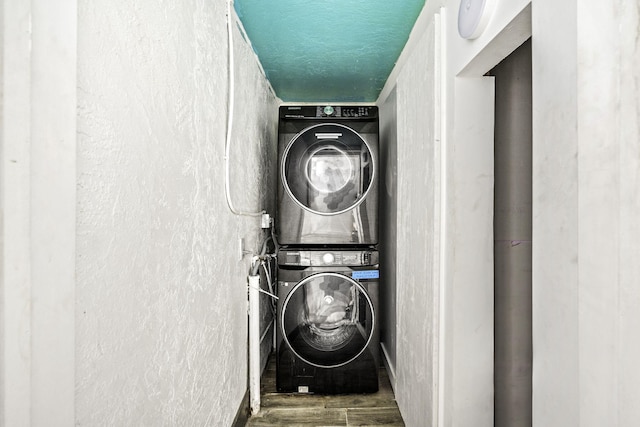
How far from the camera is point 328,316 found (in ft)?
7.60

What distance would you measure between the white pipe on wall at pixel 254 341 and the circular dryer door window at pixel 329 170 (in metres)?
0.65

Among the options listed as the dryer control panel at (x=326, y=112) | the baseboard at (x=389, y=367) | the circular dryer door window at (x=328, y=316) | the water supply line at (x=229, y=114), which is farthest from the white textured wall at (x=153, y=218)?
the baseboard at (x=389, y=367)

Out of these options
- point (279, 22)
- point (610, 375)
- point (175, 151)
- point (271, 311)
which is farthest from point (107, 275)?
point (271, 311)

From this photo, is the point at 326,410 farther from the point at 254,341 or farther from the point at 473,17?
the point at 473,17

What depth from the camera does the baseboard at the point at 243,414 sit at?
1.79 m

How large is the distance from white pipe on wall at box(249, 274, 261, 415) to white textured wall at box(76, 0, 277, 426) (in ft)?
1.08

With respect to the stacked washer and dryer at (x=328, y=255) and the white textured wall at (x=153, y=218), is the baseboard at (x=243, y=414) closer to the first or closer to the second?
the white textured wall at (x=153, y=218)

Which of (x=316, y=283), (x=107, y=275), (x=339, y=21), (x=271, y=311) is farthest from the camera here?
A: (x=271, y=311)

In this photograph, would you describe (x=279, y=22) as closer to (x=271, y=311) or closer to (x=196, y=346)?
(x=196, y=346)

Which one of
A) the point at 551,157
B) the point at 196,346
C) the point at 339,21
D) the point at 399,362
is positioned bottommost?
the point at 399,362

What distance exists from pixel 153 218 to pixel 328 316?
1.64 m

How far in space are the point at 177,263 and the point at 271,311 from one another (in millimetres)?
1981

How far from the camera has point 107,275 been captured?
0.71 m

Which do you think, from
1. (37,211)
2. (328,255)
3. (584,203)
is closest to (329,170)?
(328,255)
